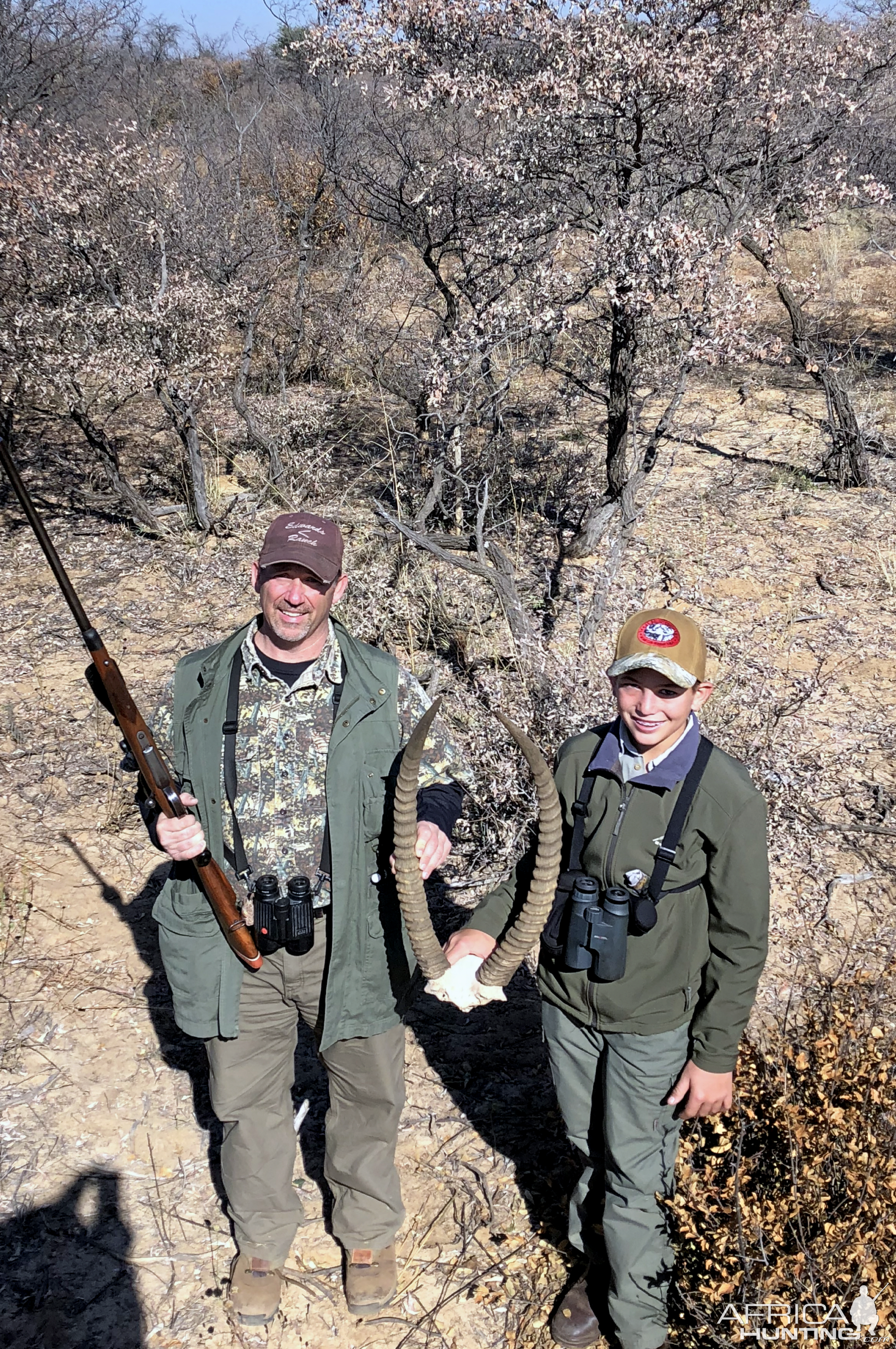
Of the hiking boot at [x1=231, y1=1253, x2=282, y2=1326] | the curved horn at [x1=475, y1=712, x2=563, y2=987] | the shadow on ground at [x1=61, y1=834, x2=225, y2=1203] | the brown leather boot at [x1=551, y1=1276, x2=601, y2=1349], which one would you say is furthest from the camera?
the shadow on ground at [x1=61, y1=834, x2=225, y2=1203]

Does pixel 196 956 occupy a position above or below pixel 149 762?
below

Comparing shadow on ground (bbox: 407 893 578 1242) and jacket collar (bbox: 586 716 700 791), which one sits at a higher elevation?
jacket collar (bbox: 586 716 700 791)

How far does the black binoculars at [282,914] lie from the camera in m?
2.61

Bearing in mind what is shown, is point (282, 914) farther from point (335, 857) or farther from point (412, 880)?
point (412, 880)

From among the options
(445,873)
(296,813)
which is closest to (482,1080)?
(445,873)

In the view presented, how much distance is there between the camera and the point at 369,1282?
118 inches

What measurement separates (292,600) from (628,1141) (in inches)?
60.4

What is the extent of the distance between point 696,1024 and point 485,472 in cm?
724

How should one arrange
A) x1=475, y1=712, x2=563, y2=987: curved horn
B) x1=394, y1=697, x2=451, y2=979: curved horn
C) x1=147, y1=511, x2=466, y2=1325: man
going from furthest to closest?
x1=147, y1=511, x2=466, y2=1325: man
x1=394, y1=697, x2=451, y2=979: curved horn
x1=475, y1=712, x2=563, y2=987: curved horn

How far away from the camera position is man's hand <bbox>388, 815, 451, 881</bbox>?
2527 mm

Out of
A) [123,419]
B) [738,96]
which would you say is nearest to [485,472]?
[738,96]

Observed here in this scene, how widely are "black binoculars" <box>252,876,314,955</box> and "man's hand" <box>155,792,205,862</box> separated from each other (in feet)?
0.64

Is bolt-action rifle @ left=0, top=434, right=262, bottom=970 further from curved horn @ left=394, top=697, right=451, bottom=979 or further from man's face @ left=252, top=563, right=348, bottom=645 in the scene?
curved horn @ left=394, top=697, right=451, bottom=979

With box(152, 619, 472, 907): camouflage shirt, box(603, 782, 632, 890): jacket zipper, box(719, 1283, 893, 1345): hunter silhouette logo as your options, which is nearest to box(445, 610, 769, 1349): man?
box(603, 782, 632, 890): jacket zipper
